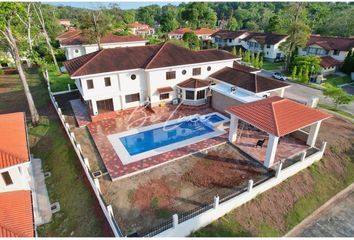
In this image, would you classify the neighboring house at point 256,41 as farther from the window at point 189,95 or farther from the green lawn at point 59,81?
the green lawn at point 59,81

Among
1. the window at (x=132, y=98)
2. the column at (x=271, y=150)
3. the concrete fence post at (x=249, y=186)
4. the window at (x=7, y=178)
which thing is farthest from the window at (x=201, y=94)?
the window at (x=7, y=178)

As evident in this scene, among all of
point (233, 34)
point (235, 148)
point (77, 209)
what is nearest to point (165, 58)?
point (235, 148)

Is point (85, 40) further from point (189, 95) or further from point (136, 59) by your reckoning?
point (189, 95)

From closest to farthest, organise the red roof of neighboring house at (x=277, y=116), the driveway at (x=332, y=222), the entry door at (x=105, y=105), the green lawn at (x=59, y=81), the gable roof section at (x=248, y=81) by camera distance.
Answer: the driveway at (x=332, y=222)
the red roof of neighboring house at (x=277, y=116)
the gable roof section at (x=248, y=81)
the entry door at (x=105, y=105)
the green lawn at (x=59, y=81)

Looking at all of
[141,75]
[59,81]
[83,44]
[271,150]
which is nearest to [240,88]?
[271,150]

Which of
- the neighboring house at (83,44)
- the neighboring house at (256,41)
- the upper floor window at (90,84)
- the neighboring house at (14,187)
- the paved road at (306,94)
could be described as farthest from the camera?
the neighboring house at (256,41)

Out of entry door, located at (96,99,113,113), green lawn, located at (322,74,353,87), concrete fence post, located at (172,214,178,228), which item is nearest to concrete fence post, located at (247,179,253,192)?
concrete fence post, located at (172,214,178,228)
